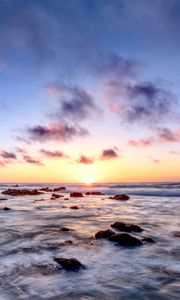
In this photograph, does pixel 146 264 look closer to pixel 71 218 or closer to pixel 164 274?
pixel 164 274

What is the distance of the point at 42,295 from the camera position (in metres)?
5.96

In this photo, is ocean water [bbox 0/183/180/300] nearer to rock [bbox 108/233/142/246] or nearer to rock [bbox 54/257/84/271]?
rock [bbox 54/257/84/271]

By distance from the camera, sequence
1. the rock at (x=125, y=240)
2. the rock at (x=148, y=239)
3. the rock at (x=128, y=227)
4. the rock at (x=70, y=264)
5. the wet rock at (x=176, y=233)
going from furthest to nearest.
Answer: the rock at (x=128, y=227) < the wet rock at (x=176, y=233) < the rock at (x=148, y=239) < the rock at (x=125, y=240) < the rock at (x=70, y=264)

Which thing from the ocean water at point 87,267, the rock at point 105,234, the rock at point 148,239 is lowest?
the ocean water at point 87,267

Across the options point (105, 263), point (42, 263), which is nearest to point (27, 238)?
point (42, 263)

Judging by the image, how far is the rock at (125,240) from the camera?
33.1 feet

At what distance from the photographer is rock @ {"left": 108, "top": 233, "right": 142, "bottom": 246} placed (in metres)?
10.1

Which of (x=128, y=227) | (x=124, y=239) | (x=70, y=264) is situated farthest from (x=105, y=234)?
(x=70, y=264)

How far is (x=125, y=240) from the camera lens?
10219mm

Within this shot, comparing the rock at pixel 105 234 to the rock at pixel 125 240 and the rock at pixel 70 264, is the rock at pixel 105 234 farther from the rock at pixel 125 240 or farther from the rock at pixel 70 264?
the rock at pixel 70 264

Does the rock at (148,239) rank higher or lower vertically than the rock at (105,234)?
lower

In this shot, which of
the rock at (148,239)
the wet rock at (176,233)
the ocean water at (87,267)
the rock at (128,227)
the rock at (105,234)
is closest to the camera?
the ocean water at (87,267)

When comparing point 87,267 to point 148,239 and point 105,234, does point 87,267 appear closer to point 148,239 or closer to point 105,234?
point 105,234

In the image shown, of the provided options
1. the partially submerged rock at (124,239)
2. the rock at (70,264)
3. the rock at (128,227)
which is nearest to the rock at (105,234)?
the partially submerged rock at (124,239)
